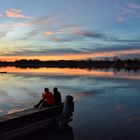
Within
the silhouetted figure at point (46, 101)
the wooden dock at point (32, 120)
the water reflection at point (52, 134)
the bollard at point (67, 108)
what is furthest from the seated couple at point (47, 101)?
the water reflection at point (52, 134)

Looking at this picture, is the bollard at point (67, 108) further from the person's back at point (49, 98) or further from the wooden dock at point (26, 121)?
the person's back at point (49, 98)

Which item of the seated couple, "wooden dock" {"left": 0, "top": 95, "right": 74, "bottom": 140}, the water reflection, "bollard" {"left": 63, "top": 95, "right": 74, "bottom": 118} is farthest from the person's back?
the water reflection

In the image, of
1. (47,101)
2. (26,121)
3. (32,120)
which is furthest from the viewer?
(47,101)

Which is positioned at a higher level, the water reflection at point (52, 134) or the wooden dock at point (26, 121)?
the wooden dock at point (26, 121)

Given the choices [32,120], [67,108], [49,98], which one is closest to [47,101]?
[49,98]

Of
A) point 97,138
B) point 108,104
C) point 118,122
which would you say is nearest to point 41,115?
point 97,138

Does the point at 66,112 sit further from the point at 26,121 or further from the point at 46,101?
the point at 26,121

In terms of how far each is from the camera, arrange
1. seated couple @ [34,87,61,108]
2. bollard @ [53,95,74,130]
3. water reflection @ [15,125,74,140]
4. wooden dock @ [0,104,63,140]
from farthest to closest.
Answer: seated couple @ [34,87,61,108]
bollard @ [53,95,74,130]
water reflection @ [15,125,74,140]
wooden dock @ [0,104,63,140]

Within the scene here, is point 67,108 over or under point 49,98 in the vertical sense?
under

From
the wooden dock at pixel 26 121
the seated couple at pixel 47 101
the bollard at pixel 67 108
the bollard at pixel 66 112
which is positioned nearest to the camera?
the wooden dock at pixel 26 121

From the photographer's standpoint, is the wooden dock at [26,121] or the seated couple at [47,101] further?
the seated couple at [47,101]

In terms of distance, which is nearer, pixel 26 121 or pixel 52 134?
pixel 26 121

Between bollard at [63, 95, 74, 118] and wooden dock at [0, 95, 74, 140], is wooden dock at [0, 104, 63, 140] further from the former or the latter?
bollard at [63, 95, 74, 118]

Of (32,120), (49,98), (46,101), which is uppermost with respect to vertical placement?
(49,98)
